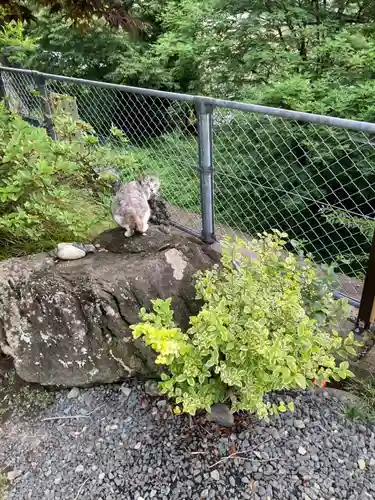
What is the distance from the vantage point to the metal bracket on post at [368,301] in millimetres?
1867

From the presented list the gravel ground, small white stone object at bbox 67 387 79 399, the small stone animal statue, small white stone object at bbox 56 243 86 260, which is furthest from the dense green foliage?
small white stone object at bbox 67 387 79 399

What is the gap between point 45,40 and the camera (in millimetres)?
6609

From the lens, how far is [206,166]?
254 centimetres

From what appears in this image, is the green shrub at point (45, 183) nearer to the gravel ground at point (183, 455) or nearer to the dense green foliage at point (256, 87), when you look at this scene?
the dense green foliage at point (256, 87)

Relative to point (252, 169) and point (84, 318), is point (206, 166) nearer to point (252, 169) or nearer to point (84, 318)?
point (84, 318)

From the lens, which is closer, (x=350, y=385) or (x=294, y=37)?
(x=350, y=385)

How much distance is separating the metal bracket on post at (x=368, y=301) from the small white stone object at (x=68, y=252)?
151 centimetres

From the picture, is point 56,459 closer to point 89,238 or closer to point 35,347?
point 35,347

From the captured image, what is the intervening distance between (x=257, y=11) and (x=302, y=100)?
1.57 m

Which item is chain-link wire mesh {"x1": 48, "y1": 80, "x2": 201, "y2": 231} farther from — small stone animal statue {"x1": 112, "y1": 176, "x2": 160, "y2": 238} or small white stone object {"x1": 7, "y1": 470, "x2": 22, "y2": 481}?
small white stone object {"x1": 7, "y1": 470, "x2": 22, "y2": 481}

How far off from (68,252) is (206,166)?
3.29 feet

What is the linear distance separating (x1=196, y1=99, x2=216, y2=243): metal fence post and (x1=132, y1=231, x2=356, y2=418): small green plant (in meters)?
1.00

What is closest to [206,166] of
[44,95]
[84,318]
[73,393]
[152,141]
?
[84,318]

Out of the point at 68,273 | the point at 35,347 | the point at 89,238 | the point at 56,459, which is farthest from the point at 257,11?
the point at 56,459
